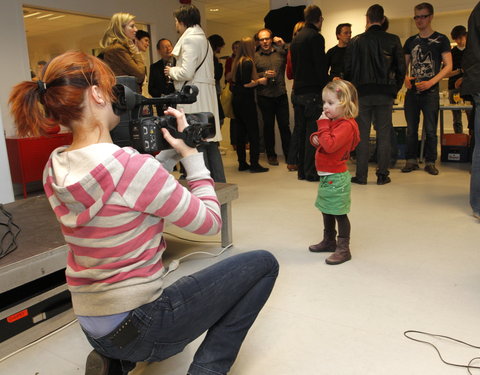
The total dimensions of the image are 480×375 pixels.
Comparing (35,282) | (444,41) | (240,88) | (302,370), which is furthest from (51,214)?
(444,41)

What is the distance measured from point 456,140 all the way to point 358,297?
3.93m

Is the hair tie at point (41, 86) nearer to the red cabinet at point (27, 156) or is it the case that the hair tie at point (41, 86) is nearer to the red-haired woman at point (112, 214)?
the red-haired woman at point (112, 214)

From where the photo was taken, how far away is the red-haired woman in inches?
42.5

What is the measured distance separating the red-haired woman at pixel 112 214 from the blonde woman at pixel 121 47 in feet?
7.49

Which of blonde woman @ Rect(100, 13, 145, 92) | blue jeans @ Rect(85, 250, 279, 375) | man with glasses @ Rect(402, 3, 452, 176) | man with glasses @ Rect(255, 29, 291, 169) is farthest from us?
A: man with glasses @ Rect(255, 29, 291, 169)

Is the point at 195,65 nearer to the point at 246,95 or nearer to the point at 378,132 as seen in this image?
the point at 246,95

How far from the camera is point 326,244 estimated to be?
2.66 metres

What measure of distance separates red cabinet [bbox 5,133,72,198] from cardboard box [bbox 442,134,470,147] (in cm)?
438

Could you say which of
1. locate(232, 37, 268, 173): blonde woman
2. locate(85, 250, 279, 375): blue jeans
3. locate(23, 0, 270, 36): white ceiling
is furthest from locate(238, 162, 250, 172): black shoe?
locate(85, 250, 279, 375): blue jeans

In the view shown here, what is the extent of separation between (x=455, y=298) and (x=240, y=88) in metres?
3.70

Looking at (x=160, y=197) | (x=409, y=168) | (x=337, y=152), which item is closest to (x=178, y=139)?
(x=160, y=197)

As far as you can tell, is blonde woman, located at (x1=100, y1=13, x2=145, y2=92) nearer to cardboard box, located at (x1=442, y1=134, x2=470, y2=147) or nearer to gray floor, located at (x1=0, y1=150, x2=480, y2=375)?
gray floor, located at (x1=0, y1=150, x2=480, y2=375)

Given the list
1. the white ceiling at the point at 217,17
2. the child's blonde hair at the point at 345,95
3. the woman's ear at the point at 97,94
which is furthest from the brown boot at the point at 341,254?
the white ceiling at the point at 217,17

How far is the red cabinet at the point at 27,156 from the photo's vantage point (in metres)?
4.47
